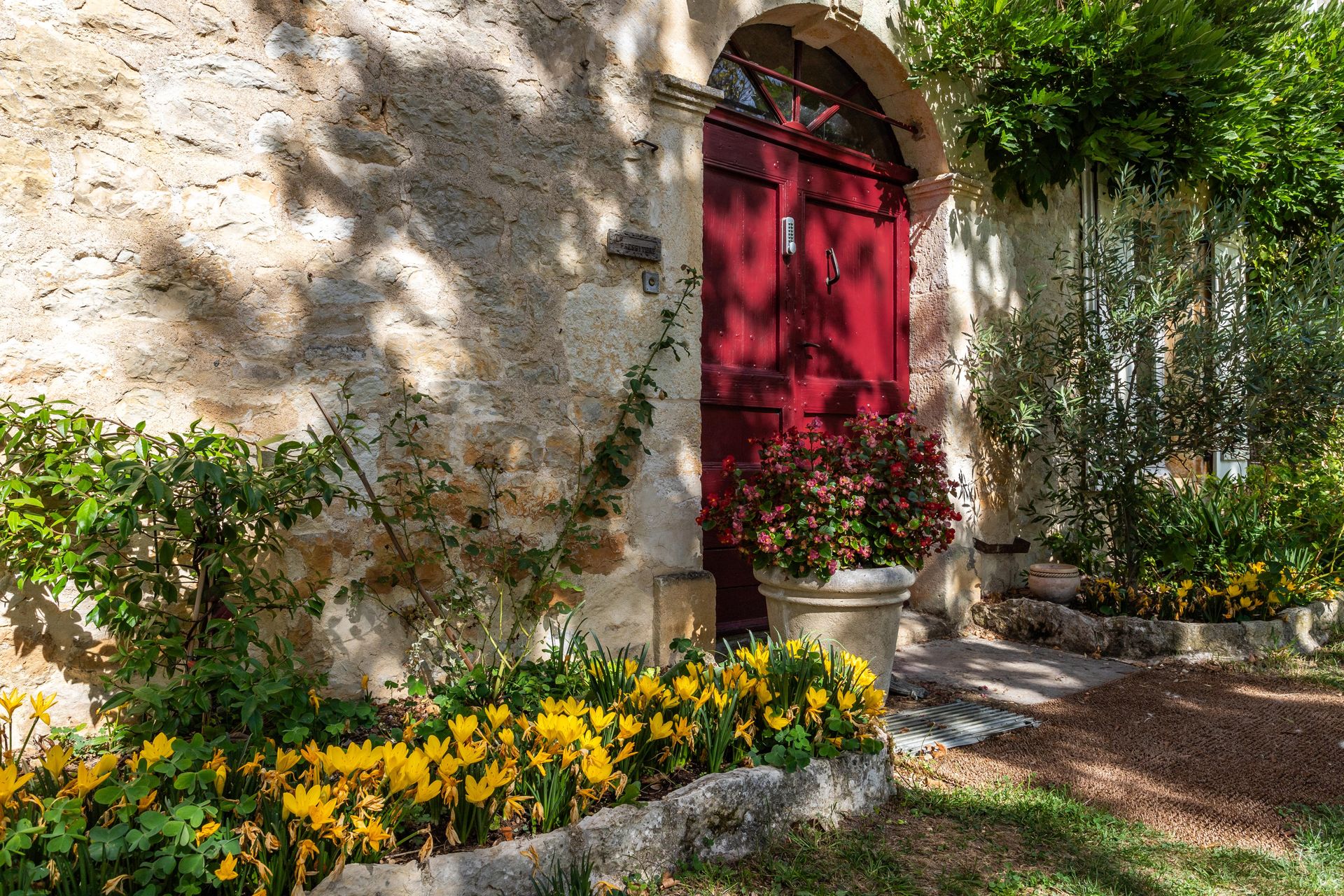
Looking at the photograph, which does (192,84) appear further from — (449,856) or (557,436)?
(449,856)

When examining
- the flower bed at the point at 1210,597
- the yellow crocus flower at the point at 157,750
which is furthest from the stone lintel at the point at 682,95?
the flower bed at the point at 1210,597

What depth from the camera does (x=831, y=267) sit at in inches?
A: 186

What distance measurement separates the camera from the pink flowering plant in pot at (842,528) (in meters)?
3.31

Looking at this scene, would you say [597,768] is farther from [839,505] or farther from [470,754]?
[839,505]

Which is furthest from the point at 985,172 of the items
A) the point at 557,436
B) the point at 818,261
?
the point at 557,436

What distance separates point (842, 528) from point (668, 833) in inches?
60.0

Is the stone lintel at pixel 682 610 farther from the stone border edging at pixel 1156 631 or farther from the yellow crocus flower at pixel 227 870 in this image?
the yellow crocus flower at pixel 227 870

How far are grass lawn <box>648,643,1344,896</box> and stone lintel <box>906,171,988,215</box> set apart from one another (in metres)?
3.45

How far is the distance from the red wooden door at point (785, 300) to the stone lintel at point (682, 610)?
41 centimetres

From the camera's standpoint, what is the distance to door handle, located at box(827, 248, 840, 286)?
4.69 meters

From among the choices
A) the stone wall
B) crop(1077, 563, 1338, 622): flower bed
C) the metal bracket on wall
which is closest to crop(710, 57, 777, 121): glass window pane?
the stone wall

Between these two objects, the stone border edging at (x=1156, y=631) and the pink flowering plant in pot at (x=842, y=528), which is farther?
the stone border edging at (x=1156, y=631)

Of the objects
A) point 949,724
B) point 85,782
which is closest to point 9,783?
point 85,782

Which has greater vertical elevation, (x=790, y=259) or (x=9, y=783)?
(x=790, y=259)
